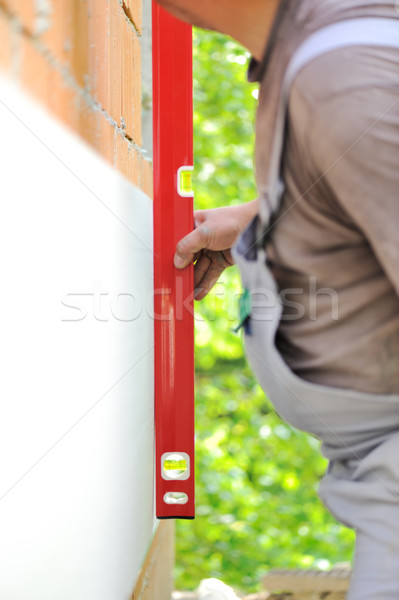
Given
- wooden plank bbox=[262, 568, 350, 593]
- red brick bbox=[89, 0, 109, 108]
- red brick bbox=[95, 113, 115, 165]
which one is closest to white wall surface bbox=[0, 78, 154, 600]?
red brick bbox=[95, 113, 115, 165]

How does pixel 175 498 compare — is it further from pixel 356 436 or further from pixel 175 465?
pixel 356 436

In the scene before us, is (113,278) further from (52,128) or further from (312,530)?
(312,530)

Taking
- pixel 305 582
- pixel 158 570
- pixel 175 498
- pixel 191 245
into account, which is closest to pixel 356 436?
pixel 191 245

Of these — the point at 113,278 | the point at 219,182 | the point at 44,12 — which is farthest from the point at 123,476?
the point at 219,182

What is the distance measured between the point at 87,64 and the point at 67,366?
486 millimetres

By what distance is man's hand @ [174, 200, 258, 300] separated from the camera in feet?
4.84

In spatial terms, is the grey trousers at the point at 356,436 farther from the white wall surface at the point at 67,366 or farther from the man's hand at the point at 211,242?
the man's hand at the point at 211,242

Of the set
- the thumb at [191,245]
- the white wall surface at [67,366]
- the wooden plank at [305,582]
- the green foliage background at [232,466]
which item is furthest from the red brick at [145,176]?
the green foliage background at [232,466]

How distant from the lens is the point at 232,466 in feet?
17.3

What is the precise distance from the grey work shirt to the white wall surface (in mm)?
290

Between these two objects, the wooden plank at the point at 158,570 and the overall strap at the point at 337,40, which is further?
the wooden plank at the point at 158,570

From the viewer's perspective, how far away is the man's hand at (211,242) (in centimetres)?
148

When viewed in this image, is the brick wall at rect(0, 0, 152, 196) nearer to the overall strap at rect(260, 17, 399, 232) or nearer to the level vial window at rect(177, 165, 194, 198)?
the level vial window at rect(177, 165, 194, 198)

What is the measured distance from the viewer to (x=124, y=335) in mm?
1445
